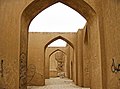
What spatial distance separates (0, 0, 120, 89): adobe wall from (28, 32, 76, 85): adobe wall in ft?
26.5

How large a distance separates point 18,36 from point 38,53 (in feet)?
27.4

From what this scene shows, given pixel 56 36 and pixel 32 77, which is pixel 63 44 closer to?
pixel 56 36

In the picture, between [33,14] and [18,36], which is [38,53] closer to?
[33,14]

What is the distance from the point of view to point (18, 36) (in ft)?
23.0

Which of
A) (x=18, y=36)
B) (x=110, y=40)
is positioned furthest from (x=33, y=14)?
(x=110, y=40)

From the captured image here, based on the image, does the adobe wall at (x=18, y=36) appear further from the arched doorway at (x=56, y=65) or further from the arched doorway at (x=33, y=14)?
the arched doorway at (x=56, y=65)

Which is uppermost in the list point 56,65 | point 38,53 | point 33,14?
point 33,14

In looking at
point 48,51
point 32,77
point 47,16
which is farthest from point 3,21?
→ point 48,51

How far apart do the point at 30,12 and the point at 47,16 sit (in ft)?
20.8

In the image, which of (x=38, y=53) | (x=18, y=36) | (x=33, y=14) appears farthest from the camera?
(x=38, y=53)

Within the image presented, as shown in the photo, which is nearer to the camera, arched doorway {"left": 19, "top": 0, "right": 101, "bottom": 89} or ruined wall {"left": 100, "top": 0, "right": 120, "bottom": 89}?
ruined wall {"left": 100, "top": 0, "right": 120, "bottom": 89}

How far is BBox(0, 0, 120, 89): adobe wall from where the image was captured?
6.67 meters

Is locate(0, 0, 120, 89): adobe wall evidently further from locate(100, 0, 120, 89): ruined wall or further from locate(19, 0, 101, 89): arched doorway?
locate(19, 0, 101, 89): arched doorway

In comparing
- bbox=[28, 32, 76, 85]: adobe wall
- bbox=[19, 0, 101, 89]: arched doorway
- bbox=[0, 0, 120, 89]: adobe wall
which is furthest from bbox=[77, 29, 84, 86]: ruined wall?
bbox=[0, 0, 120, 89]: adobe wall
